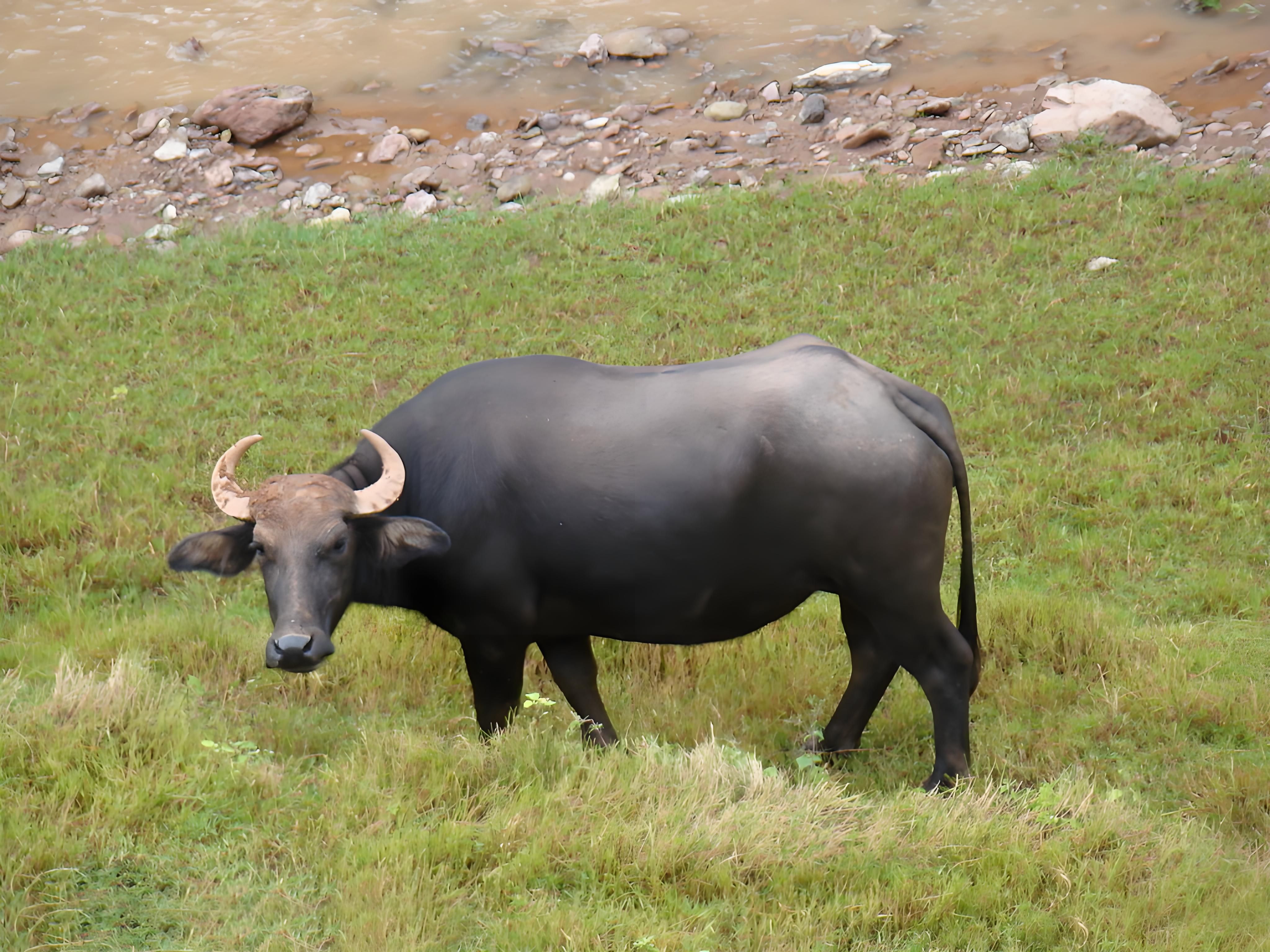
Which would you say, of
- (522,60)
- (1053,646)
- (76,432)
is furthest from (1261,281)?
(522,60)

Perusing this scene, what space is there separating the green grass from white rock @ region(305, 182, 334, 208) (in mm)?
1575

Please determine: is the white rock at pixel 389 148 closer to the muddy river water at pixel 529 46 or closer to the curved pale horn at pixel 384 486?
the muddy river water at pixel 529 46

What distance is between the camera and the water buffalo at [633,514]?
4.76 m

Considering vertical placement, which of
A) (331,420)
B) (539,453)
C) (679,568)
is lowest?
(331,420)

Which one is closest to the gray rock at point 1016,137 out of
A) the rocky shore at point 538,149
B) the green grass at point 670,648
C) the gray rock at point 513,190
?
the rocky shore at point 538,149

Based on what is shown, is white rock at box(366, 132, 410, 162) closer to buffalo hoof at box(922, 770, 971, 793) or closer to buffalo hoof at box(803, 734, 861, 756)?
buffalo hoof at box(803, 734, 861, 756)

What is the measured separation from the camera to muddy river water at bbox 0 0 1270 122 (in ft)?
50.8

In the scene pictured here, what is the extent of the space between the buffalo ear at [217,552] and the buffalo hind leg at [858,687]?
2.58 metres

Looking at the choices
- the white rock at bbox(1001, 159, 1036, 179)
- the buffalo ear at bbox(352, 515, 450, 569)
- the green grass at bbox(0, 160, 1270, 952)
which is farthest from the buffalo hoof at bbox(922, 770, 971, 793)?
the white rock at bbox(1001, 159, 1036, 179)

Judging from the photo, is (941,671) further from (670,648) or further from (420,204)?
(420,204)

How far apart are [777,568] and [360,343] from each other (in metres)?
6.17

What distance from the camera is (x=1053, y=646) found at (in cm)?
636

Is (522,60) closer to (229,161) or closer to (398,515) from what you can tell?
(229,161)

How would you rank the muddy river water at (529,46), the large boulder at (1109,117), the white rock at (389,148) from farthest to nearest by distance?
1. the muddy river water at (529,46)
2. the white rock at (389,148)
3. the large boulder at (1109,117)
